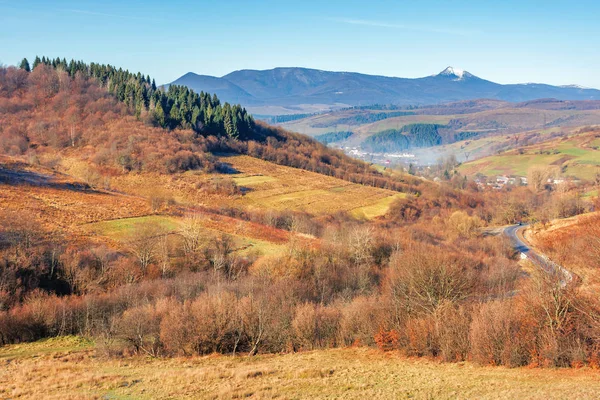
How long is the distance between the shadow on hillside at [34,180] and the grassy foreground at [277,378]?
40.8 m

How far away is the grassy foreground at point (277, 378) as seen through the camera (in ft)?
63.8

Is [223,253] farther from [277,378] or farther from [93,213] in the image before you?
[277,378]

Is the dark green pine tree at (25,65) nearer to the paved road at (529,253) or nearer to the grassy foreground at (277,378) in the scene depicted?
the grassy foreground at (277,378)

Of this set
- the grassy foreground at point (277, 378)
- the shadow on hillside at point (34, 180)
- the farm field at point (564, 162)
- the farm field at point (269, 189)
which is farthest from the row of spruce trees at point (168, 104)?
the farm field at point (564, 162)

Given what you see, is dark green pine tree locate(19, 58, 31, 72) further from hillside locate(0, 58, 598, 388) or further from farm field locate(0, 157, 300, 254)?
farm field locate(0, 157, 300, 254)

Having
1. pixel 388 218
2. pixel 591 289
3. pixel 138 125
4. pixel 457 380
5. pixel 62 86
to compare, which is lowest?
pixel 388 218

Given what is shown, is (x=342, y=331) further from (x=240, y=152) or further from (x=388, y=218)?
(x=240, y=152)

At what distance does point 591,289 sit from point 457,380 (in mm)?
12560

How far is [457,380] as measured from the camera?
69.5ft

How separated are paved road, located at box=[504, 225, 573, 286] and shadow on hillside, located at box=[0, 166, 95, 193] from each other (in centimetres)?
5989

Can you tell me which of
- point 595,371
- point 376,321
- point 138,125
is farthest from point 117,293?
point 138,125

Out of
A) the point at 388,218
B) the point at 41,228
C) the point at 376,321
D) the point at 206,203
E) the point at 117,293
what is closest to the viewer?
the point at 376,321

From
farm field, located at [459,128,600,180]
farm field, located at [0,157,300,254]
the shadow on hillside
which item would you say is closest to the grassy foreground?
farm field, located at [0,157,300,254]

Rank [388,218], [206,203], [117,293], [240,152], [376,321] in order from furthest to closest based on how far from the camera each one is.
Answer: [240,152] < [388,218] < [206,203] < [117,293] < [376,321]
